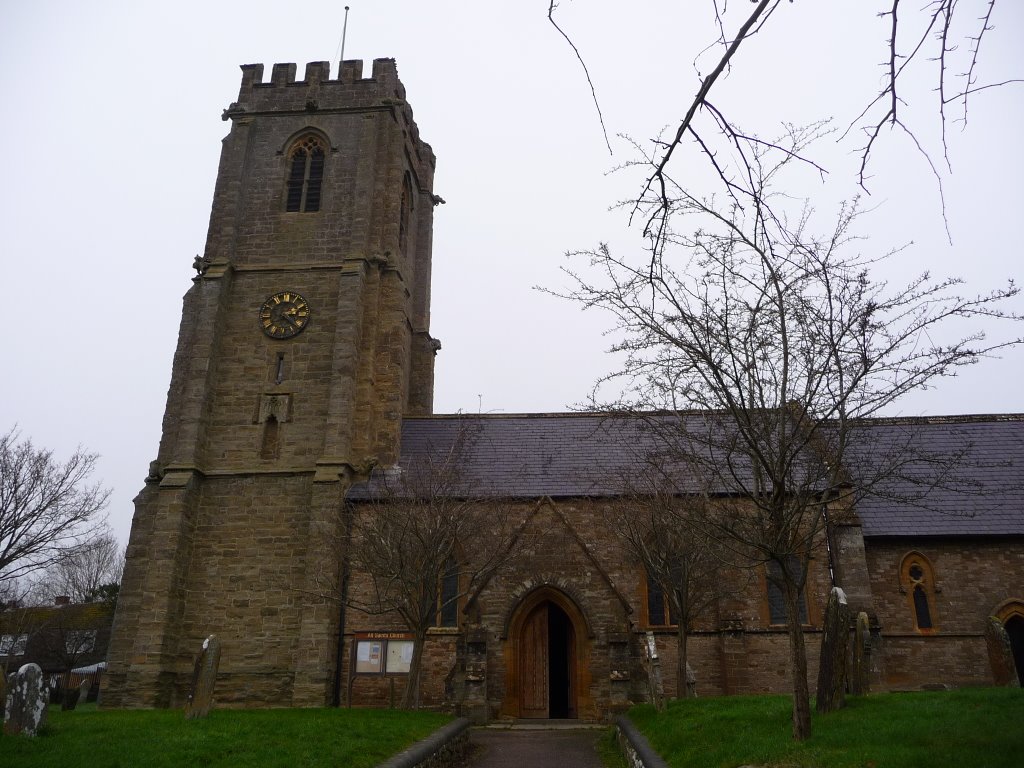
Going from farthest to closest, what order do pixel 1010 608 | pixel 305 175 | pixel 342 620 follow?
pixel 305 175, pixel 342 620, pixel 1010 608

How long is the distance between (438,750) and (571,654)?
31.1 ft

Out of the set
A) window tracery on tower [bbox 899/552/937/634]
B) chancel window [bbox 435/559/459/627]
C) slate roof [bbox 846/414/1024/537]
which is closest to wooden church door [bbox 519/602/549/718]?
chancel window [bbox 435/559/459/627]

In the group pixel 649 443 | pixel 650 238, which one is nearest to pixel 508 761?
pixel 650 238

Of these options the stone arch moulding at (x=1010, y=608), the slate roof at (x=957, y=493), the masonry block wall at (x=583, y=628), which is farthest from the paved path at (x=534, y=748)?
the stone arch moulding at (x=1010, y=608)

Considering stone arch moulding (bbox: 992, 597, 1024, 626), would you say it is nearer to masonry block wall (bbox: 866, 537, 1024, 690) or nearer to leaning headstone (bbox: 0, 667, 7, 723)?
masonry block wall (bbox: 866, 537, 1024, 690)

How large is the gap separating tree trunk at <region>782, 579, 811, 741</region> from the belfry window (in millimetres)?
21741

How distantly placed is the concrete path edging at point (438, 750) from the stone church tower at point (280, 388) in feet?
19.5

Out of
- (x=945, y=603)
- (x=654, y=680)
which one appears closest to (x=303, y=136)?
(x=654, y=680)

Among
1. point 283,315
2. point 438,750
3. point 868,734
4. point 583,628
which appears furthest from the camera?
point 283,315

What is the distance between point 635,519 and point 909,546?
9324mm

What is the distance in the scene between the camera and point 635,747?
12.3 metres

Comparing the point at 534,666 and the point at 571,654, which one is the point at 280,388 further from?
the point at 571,654

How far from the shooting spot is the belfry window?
27734 millimetres

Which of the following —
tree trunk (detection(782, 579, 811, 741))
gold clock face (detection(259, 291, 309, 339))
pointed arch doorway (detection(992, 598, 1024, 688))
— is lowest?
tree trunk (detection(782, 579, 811, 741))
